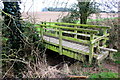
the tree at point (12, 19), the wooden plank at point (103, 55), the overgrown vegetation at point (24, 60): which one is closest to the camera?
the overgrown vegetation at point (24, 60)

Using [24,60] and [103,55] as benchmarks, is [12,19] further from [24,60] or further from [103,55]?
[103,55]

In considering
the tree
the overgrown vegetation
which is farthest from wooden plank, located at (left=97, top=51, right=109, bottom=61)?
the tree

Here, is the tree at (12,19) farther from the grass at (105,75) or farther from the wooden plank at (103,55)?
the wooden plank at (103,55)

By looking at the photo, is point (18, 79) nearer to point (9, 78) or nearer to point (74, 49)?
point (9, 78)

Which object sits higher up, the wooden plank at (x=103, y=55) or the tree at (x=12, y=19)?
the tree at (x=12, y=19)

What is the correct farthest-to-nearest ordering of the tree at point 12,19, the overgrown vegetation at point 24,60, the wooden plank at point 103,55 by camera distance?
the wooden plank at point 103,55 < the tree at point 12,19 < the overgrown vegetation at point 24,60

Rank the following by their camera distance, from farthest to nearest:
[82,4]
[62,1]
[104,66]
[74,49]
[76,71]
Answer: [82,4]
[62,1]
[74,49]
[104,66]
[76,71]

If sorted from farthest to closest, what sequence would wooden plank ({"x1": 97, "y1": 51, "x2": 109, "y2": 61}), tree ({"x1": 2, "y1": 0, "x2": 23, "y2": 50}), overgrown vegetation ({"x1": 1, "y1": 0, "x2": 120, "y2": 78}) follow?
wooden plank ({"x1": 97, "y1": 51, "x2": 109, "y2": 61})
tree ({"x1": 2, "y1": 0, "x2": 23, "y2": 50})
overgrown vegetation ({"x1": 1, "y1": 0, "x2": 120, "y2": 78})

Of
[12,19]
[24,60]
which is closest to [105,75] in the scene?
[24,60]

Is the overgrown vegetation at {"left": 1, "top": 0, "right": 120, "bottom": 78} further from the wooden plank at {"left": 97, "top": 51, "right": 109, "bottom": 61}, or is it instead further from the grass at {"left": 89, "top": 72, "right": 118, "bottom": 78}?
the wooden plank at {"left": 97, "top": 51, "right": 109, "bottom": 61}

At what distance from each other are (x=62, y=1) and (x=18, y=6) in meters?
2.88

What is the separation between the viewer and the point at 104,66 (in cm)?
399

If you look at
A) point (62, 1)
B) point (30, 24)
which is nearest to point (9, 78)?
point (30, 24)

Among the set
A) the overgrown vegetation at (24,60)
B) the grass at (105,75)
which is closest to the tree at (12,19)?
the overgrown vegetation at (24,60)
